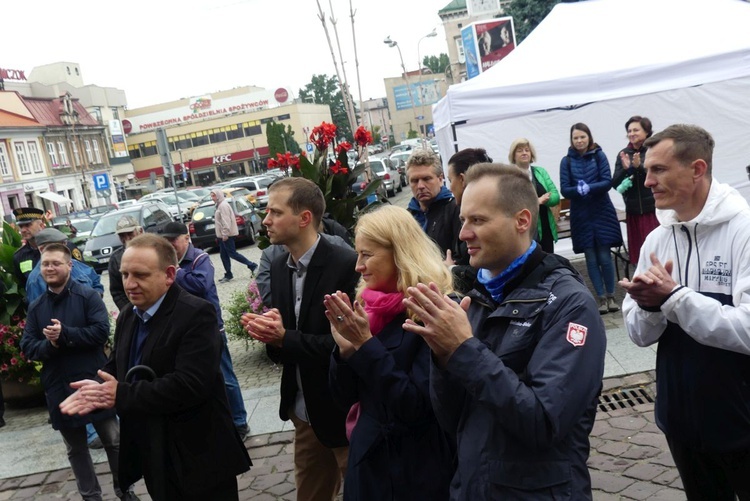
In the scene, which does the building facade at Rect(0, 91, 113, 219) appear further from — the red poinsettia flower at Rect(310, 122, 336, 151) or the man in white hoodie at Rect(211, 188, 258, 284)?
the red poinsettia flower at Rect(310, 122, 336, 151)

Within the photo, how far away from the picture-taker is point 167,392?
337 cm

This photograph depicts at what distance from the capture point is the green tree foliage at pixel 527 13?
118 ft

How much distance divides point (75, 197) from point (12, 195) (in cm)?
986

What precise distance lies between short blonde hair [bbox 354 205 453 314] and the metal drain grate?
306 cm

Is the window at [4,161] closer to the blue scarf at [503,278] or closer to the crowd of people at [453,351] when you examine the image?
the crowd of people at [453,351]

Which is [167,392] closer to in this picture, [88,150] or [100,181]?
[100,181]

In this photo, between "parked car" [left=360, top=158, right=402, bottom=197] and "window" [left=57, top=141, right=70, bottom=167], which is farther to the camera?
"window" [left=57, top=141, right=70, bottom=167]

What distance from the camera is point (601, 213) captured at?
7504mm

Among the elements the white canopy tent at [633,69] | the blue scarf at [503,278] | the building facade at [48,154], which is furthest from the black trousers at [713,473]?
the building facade at [48,154]

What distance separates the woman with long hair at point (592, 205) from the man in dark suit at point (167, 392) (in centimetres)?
497

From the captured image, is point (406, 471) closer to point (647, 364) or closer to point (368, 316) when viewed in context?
point (368, 316)

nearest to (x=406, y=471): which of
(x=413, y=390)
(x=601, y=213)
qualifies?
(x=413, y=390)

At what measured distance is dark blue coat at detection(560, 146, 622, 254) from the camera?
741 cm

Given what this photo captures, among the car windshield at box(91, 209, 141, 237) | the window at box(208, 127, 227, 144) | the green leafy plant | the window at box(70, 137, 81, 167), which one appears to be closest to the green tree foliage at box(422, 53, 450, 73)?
the window at box(208, 127, 227, 144)
